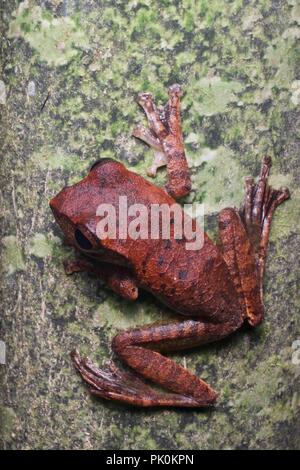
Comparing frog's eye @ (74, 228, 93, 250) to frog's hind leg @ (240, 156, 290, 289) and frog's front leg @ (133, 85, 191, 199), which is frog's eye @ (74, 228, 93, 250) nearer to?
frog's front leg @ (133, 85, 191, 199)

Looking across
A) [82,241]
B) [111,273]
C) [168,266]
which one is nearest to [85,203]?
[82,241]

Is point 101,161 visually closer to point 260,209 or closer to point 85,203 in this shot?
point 85,203

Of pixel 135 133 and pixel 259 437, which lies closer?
pixel 135 133

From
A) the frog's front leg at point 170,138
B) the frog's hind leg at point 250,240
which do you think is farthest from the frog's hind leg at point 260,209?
the frog's front leg at point 170,138

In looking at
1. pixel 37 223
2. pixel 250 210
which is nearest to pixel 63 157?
pixel 37 223

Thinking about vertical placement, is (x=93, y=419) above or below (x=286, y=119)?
below

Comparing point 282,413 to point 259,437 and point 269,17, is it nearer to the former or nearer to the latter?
point 259,437

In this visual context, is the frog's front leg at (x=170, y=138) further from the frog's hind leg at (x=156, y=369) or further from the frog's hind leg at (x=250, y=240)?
the frog's hind leg at (x=156, y=369)
